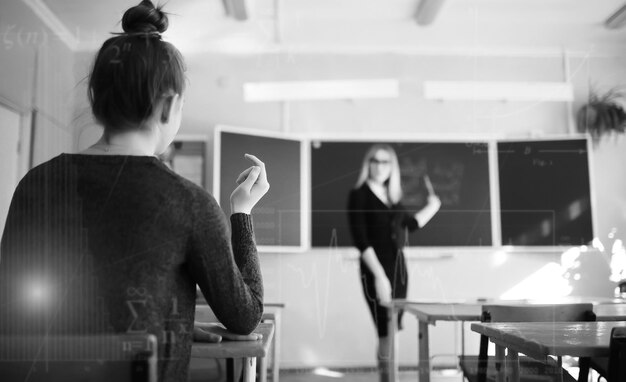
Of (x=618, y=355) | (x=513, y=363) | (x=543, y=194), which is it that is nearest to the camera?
(x=618, y=355)

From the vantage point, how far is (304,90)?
1.77 metres

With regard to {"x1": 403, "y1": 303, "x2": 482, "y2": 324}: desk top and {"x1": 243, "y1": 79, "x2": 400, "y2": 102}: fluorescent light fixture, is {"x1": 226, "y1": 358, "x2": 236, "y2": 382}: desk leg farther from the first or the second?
{"x1": 243, "y1": 79, "x2": 400, "y2": 102}: fluorescent light fixture

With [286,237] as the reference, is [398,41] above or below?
above

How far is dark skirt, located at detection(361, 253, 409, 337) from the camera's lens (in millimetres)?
1891

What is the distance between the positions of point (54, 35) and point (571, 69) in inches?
61.6

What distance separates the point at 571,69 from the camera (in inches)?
70.2

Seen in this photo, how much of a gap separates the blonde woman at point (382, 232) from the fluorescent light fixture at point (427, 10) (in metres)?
0.44

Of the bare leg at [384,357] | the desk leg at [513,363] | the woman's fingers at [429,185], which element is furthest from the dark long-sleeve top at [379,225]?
the desk leg at [513,363]

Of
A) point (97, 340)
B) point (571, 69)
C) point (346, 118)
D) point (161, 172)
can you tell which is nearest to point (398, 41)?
point (346, 118)

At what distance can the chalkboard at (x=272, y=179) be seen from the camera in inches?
62.2

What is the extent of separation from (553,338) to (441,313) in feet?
2.17

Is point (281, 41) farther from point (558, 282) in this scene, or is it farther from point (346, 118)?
point (558, 282)

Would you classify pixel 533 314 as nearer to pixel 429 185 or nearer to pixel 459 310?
pixel 459 310

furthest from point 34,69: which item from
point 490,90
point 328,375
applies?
point 490,90
